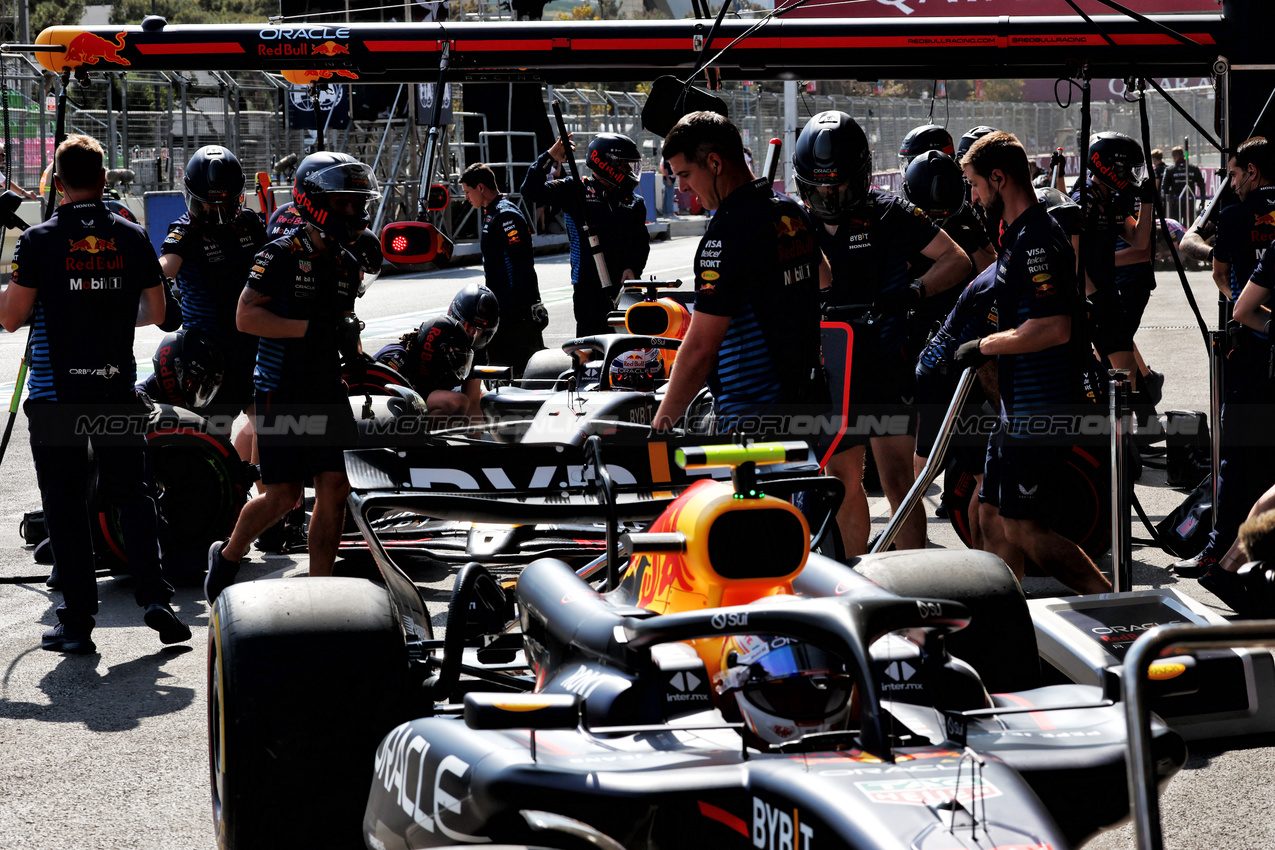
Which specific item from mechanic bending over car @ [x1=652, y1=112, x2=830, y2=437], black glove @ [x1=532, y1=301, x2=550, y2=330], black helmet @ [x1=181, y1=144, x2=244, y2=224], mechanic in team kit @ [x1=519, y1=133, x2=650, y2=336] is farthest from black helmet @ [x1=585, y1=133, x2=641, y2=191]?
mechanic bending over car @ [x1=652, y1=112, x2=830, y2=437]

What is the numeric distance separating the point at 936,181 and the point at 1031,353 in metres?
2.67

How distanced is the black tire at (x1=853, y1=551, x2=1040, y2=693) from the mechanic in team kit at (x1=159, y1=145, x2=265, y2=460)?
4.78 meters

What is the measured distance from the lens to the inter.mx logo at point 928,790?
2.31 m

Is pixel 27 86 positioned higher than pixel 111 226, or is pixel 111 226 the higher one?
pixel 27 86

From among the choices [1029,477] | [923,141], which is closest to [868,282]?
[1029,477]

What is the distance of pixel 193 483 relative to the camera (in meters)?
6.88

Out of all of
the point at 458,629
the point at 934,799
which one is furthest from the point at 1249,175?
the point at 934,799

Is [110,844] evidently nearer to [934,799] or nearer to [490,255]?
[934,799]

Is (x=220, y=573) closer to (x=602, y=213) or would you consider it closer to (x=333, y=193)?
(x=333, y=193)

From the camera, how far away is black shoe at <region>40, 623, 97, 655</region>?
558 centimetres

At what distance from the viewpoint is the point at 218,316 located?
7859 mm

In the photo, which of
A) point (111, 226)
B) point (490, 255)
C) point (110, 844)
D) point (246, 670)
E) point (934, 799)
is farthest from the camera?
point (490, 255)

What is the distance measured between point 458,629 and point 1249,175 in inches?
180

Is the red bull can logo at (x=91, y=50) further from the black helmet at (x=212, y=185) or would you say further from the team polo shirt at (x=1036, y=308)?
the team polo shirt at (x=1036, y=308)
